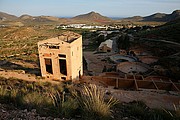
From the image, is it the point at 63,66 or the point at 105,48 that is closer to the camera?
the point at 63,66

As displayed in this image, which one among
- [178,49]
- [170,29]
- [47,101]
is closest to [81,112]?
[47,101]

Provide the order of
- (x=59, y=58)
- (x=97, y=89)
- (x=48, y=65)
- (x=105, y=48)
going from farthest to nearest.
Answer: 1. (x=105, y=48)
2. (x=48, y=65)
3. (x=59, y=58)
4. (x=97, y=89)

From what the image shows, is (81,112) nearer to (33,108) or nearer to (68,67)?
(33,108)

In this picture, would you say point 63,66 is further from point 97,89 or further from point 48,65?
point 97,89

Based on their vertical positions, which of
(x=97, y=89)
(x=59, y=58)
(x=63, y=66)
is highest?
(x=59, y=58)

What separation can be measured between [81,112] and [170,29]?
46465mm

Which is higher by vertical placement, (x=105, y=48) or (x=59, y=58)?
(x=59, y=58)

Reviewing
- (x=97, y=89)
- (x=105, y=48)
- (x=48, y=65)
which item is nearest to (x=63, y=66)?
(x=48, y=65)

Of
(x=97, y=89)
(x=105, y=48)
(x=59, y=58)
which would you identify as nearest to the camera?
(x=97, y=89)

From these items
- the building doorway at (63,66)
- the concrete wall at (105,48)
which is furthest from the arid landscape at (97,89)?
the building doorway at (63,66)

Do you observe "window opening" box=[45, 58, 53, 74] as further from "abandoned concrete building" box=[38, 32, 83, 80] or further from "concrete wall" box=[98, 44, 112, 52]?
"concrete wall" box=[98, 44, 112, 52]

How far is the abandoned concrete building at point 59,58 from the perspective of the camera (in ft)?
47.0

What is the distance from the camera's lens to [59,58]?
48.1 feet

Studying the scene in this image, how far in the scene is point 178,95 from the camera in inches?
491
